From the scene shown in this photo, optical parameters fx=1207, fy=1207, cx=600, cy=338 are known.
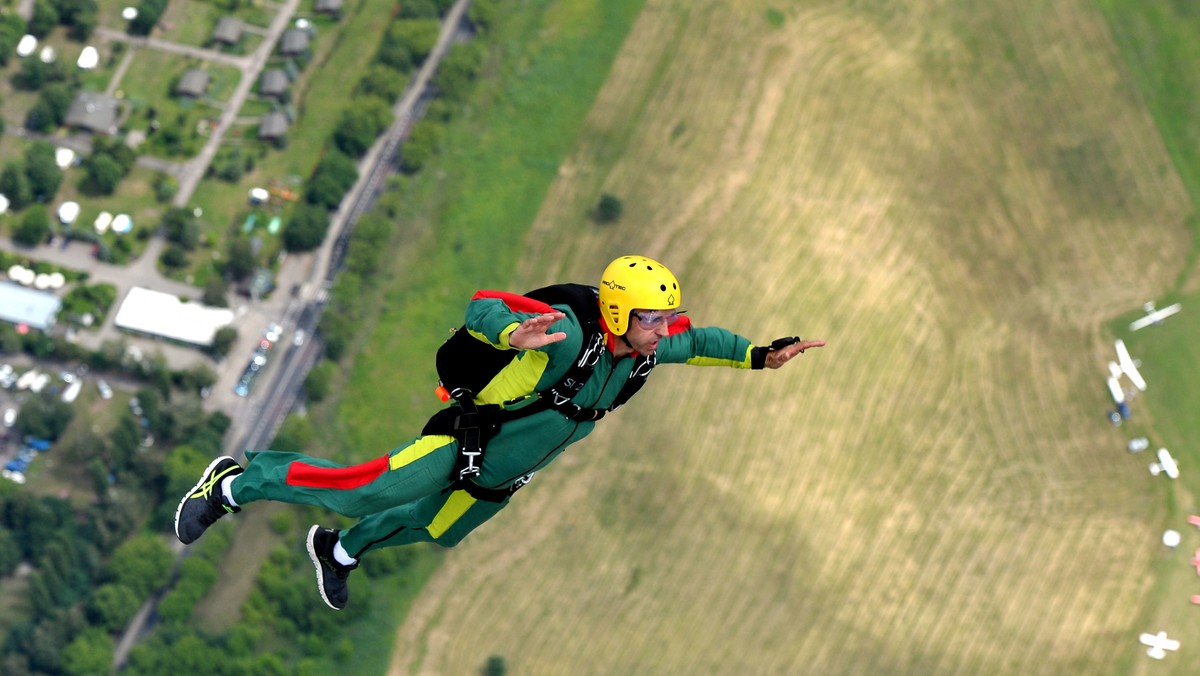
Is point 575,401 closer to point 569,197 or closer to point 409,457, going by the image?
point 409,457

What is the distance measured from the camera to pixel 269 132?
46531 mm

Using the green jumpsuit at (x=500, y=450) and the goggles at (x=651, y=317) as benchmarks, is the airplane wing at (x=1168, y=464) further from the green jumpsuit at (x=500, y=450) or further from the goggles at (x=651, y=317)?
the goggles at (x=651, y=317)

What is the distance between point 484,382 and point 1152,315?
34.3m

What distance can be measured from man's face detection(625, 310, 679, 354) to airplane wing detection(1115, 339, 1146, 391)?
31.3 metres

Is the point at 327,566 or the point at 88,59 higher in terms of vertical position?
the point at 88,59

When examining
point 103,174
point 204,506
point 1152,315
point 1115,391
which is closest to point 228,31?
point 103,174

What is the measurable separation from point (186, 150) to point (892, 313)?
27.4m

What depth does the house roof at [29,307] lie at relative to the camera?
143 ft

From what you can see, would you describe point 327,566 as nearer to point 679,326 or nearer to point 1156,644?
point 679,326

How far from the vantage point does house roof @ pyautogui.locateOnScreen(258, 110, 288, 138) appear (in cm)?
4650

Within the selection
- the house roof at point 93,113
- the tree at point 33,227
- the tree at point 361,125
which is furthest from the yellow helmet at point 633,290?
the house roof at point 93,113

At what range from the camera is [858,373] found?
134ft

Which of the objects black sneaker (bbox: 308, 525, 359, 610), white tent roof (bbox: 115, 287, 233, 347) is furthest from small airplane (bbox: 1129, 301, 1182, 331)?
black sneaker (bbox: 308, 525, 359, 610)

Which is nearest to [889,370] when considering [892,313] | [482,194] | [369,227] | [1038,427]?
[892,313]
